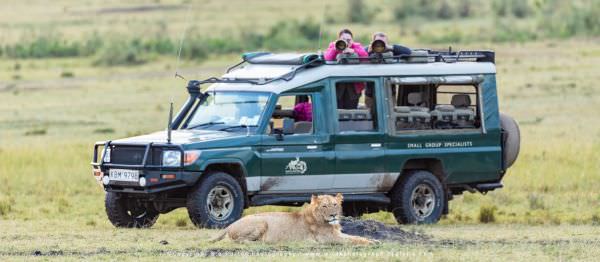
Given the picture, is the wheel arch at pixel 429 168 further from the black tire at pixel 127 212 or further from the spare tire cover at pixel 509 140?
the black tire at pixel 127 212

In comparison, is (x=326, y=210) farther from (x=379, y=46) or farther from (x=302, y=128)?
(x=379, y=46)

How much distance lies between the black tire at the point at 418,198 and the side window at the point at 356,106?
2.42ft

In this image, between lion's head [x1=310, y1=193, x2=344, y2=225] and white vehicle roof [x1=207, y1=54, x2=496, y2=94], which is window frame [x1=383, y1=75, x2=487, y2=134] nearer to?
white vehicle roof [x1=207, y1=54, x2=496, y2=94]

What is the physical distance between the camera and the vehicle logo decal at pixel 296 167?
643 inches

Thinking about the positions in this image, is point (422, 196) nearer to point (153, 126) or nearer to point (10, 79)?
point (153, 126)

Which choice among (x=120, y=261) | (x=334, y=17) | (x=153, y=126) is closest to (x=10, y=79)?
(x=153, y=126)

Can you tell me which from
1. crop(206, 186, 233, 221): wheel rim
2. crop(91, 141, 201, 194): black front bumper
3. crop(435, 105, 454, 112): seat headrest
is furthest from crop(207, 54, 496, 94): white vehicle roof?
crop(91, 141, 201, 194): black front bumper

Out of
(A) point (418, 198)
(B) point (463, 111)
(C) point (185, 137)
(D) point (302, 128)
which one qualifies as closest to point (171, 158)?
(C) point (185, 137)

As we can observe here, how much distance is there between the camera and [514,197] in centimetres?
2067

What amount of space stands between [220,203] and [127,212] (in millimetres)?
1062

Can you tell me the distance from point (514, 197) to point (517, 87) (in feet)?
50.6

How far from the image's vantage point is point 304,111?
16.8m

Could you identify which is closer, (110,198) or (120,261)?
(120,261)

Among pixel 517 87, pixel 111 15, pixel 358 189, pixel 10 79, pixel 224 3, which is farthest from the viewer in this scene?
pixel 224 3
